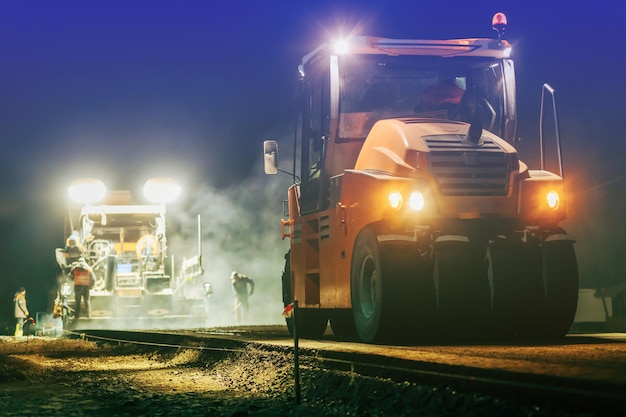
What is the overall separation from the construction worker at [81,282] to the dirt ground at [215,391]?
1339 centimetres

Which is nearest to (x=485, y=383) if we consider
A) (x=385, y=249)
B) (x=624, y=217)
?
(x=385, y=249)

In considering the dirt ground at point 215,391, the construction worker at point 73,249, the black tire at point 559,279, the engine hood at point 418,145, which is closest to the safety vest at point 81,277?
the construction worker at point 73,249

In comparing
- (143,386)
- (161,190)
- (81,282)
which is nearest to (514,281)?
(143,386)

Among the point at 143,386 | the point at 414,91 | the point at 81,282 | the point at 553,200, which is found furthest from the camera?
the point at 81,282

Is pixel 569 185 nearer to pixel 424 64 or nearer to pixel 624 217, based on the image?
pixel 624 217

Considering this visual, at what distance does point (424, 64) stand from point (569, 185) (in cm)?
1835

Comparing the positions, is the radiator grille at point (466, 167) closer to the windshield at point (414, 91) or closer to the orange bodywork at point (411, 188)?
the orange bodywork at point (411, 188)

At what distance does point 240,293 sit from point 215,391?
61.2ft

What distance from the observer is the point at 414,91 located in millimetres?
12195

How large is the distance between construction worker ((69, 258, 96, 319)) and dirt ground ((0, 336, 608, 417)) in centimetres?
1339

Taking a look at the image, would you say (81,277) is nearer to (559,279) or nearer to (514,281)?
(514,281)

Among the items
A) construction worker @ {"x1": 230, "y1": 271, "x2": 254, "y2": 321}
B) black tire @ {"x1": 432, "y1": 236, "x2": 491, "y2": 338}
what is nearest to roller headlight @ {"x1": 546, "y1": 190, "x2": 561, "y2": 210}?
black tire @ {"x1": 432, "y1": 236, "x2": 491, "y2": 338}

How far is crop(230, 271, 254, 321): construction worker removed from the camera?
27875mm

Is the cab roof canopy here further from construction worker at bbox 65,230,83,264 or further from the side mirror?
construction worker at bbox 65,230,83,264
